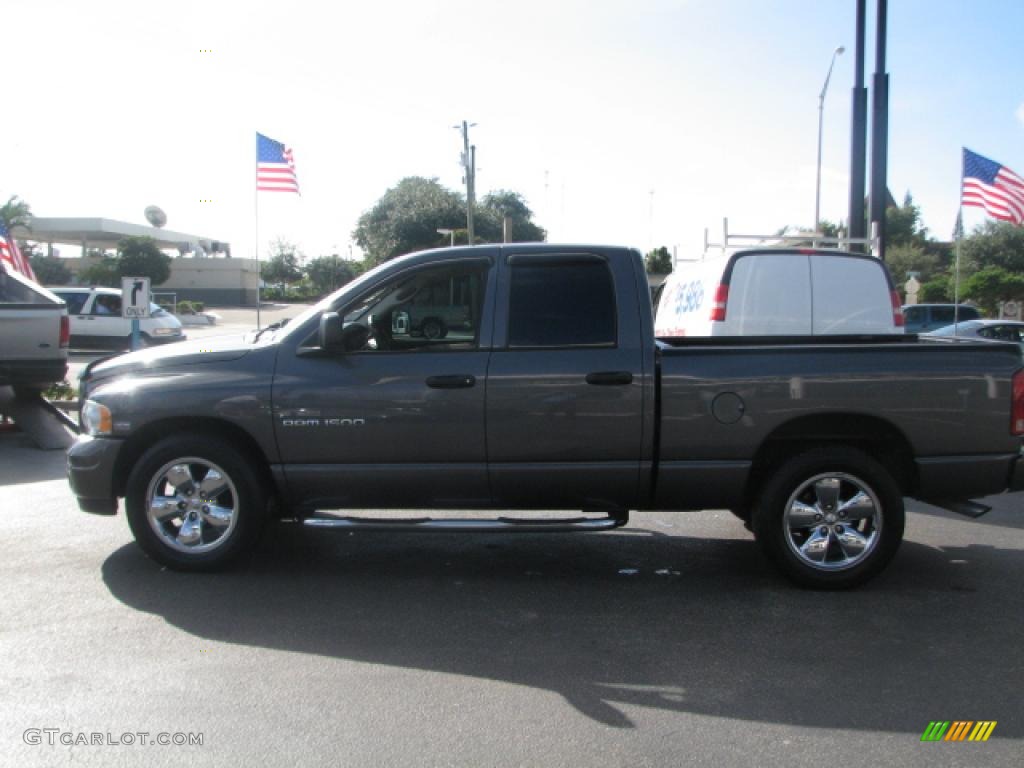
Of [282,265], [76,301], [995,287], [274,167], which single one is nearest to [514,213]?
[282,265]

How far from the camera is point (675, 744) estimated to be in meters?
3.63

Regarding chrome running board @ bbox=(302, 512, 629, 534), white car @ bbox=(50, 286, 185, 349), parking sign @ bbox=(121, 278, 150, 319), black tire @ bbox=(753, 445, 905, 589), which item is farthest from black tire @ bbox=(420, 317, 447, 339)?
white car @ bbox=(50, 286, 185, 349)

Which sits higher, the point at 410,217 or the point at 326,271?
the point at 410,217

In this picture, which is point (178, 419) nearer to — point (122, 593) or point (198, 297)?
point (122, 593)

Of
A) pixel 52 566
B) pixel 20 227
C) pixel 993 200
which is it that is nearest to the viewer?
pixel 52 566

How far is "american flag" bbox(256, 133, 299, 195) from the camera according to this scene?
19375 mm

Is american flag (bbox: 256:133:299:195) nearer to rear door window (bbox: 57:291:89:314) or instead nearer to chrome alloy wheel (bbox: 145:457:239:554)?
rear door window (bbox: 57:291:89:314)

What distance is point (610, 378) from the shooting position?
5312 mm

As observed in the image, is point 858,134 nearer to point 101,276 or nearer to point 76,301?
point 76,301

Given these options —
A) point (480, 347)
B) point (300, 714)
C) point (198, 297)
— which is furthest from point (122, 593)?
point (198, 297)

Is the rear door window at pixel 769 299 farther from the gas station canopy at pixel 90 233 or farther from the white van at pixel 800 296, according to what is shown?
the gas station canopy at pixel 90 233

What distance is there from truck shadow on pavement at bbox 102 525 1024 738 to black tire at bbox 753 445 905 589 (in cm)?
17

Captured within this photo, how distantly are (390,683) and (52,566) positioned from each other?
2896 millimetres

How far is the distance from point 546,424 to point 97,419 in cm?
269
